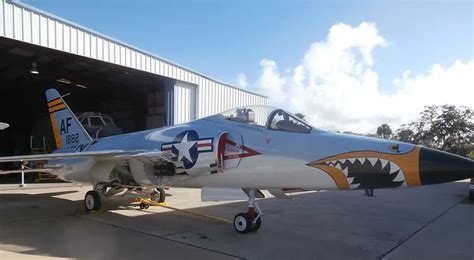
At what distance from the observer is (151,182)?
8.62 meters

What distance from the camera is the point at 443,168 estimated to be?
5.51 metres

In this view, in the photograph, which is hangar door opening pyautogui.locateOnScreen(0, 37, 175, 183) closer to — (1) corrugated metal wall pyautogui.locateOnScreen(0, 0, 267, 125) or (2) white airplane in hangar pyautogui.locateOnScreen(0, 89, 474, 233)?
(1) corrugated metal wall pyautogui.locateOnScreen(0, 0, 267, 125)

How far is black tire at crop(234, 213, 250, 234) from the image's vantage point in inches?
281

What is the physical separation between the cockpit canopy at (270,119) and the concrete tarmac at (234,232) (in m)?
2.06

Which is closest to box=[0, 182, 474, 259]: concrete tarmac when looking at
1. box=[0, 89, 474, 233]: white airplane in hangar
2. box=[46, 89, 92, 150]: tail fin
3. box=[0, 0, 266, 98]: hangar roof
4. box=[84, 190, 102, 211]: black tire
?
box=[84, 190, 102, 211]: black tire

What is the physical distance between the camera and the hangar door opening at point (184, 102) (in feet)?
58.8

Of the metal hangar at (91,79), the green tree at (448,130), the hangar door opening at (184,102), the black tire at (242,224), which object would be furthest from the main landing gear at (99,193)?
the green tree at (448,130)

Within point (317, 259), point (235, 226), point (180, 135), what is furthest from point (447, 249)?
point (180, 135)

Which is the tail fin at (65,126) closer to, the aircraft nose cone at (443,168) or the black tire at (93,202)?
the black tire at (93,202)

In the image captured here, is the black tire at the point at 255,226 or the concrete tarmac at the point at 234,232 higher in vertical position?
the black tire at the point at 255,226

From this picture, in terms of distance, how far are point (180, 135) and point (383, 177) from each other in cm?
419

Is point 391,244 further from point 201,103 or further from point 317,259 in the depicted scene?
point 201,103

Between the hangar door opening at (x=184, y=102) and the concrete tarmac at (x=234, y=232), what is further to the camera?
the hangar door opening at (x=184, y=102)

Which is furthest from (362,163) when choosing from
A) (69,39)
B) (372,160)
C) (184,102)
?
(184,102)
